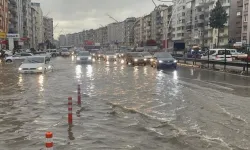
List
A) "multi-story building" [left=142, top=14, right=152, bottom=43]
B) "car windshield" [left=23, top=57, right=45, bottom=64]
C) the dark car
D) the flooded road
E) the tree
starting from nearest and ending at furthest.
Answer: the flooded road → "car windshield" [left=23, top=57, right=45, bottom=64] → the dark car → the tree → "multi-story building" [left=142, top=14, right=152, bottom=43]

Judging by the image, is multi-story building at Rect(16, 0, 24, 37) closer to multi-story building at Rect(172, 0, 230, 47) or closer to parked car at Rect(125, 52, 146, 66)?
multi-story building at Rect(172, 0, 230, 47)

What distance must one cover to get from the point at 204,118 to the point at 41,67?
1940 centimetres

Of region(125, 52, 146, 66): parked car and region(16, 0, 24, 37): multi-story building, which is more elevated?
region(16, 0, 24, 37): multi-story building

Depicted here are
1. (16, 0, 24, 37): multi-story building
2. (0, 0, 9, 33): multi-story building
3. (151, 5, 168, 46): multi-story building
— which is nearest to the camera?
(0, 0, 9, 33): multi-story building

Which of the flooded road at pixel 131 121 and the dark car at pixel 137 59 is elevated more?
the dark car at pixel 137 59

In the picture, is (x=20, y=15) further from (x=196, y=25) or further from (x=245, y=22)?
(x=245, y=22)

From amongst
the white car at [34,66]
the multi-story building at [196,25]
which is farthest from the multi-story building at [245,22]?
the white car at [34,66]

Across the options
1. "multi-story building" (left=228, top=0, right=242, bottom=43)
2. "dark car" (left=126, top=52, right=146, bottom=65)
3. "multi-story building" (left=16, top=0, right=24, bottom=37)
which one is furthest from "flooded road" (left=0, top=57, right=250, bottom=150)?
"multi-story building" (left=16, top=0, right=24, bottom=37)

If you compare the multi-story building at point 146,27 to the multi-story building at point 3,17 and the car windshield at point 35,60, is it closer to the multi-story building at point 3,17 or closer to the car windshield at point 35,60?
the multi-story building at point 3,17

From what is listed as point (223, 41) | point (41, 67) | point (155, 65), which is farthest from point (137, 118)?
point (223, 41)

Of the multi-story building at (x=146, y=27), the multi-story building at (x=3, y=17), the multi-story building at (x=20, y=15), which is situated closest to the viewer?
the multi-story building at (x=3, y=17)

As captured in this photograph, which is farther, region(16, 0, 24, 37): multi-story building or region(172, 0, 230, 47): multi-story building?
region(16, 0, 24, 37): multi-story building

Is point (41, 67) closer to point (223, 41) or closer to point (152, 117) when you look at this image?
point (152, 117)

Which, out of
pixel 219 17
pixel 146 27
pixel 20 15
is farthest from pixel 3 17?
pixel 146 27
